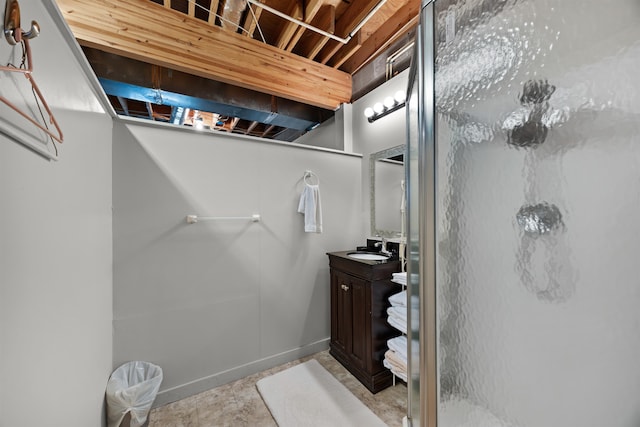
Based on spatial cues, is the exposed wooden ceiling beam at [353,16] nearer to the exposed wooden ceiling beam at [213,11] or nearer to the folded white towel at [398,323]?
the exposed wooden ceiling beam at [213,11]

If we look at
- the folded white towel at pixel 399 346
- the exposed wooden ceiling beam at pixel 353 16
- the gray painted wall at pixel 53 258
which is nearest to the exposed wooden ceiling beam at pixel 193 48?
the exposed wooden ceiling beam at pixel 353 16

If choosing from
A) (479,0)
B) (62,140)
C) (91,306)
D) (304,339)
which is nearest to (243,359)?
(304,339)

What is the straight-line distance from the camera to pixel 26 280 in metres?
0.65

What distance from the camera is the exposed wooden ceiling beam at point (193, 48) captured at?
1615 mm

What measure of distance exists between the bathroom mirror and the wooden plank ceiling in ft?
2.95

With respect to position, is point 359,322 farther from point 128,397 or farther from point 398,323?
point 128,397

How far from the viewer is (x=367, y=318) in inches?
69.2

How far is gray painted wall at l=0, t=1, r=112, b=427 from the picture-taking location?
0.59m

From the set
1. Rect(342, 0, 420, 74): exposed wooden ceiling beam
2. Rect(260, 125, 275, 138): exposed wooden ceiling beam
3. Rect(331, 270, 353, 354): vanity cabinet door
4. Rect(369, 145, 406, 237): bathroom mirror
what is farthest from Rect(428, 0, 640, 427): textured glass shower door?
Rect(260, 125, 275, 138): exposed wooden ceiling beam

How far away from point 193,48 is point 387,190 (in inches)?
81.0

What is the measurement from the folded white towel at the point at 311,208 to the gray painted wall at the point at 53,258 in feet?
4.49

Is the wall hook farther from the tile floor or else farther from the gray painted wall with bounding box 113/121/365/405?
the tile floor

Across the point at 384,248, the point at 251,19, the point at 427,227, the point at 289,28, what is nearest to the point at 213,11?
the point at 251,19

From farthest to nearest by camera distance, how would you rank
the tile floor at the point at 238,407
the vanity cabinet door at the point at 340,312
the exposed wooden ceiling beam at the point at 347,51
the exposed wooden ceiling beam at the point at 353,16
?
the exposed wooden ceiling beam at the point at 347,51 → the vanity cabinet door at the point at 340,312 → the exposed wooden ceiling beam at the point at 353,16 → the tile floor at the point at 238,407
